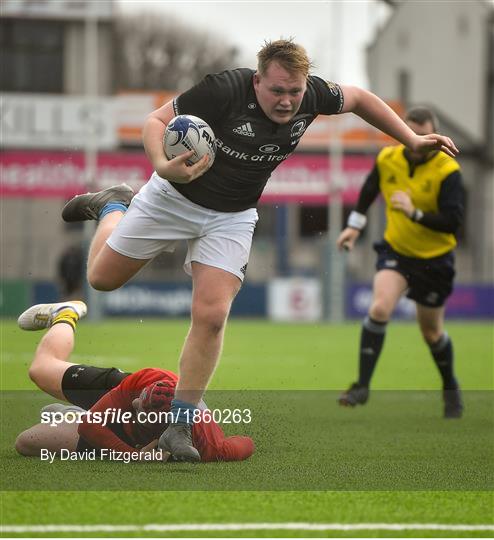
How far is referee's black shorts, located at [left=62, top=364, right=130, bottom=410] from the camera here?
608 centimetres

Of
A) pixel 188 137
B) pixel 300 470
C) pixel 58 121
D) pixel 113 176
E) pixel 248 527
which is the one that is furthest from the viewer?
pixel 113 176

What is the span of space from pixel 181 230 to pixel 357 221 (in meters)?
2.91

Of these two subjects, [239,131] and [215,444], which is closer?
[239,131]

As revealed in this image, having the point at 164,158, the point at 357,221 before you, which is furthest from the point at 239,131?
the point at 357,221

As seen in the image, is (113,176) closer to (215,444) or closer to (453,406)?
(453,406)

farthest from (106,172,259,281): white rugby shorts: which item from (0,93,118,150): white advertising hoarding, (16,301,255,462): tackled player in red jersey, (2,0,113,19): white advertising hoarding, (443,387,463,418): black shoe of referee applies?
(2,0,113,19): white advertising hoarding

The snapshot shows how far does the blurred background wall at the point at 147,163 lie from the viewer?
25609mm

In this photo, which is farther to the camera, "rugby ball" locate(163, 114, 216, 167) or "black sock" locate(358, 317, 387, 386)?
"black sock" locate(358, 317, 387, 386)

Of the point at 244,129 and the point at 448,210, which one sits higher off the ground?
the point at 244,129

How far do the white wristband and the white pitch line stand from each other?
4.44m

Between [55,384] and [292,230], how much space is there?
99.9 feet

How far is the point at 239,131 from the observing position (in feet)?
19.3

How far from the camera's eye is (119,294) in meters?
25.5

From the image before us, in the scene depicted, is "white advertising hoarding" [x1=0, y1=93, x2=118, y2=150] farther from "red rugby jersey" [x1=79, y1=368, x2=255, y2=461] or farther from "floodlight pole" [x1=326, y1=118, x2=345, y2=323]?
"red rugby jersey" [x1=79, y1=368, x2=255, y2=461]
